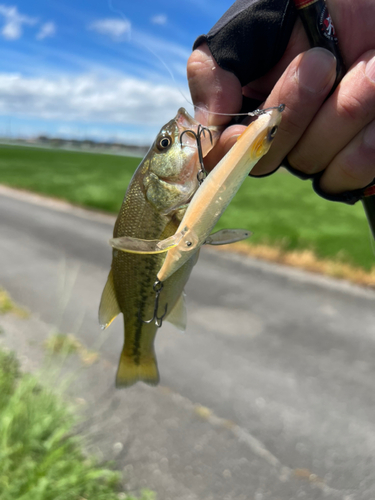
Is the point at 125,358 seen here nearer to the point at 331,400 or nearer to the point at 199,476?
the point at 199,476

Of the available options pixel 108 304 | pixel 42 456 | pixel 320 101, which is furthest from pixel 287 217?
pixel 108 304

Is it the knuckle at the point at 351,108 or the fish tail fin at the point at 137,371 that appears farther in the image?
the fish tail fin at the point at 137,371

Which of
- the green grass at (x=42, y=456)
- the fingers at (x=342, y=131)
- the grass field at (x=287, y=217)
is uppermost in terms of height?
the fingers at (x=342, y=131)

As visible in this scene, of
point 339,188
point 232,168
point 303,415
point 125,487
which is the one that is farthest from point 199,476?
point 232,168

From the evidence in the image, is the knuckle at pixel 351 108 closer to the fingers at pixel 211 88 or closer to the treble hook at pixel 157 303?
the fingers at pixel 211 88

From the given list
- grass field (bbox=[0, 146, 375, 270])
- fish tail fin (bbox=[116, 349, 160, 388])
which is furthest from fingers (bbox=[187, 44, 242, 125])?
grass field (bbox=[0, 146, 375, 270])

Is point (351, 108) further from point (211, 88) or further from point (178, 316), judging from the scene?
point (178, 316)

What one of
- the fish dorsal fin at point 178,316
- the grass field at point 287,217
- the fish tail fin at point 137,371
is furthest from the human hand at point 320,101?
the grass field at point 287,217
